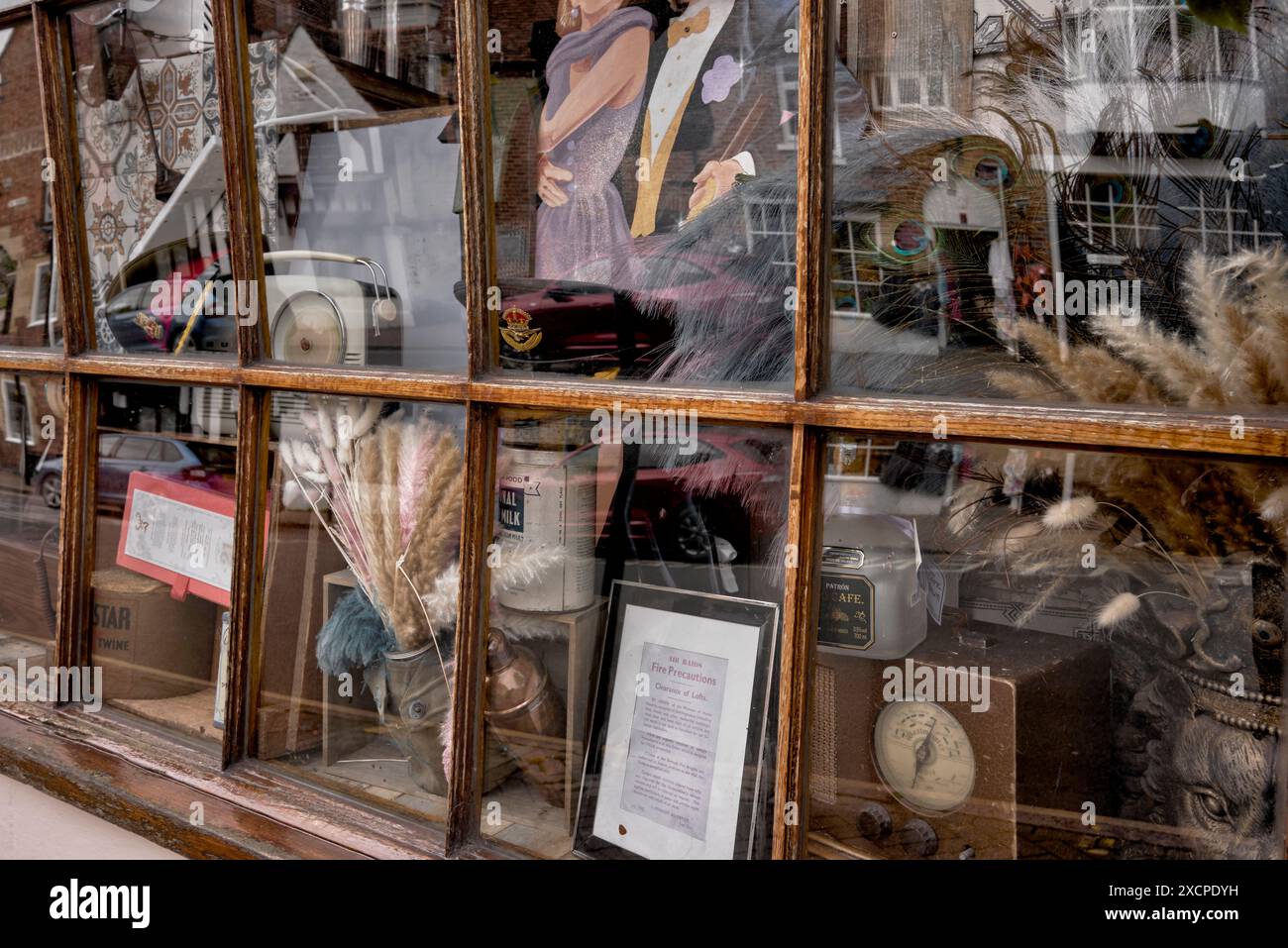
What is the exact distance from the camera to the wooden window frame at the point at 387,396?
907 millimetres

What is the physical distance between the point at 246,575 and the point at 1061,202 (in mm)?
1141

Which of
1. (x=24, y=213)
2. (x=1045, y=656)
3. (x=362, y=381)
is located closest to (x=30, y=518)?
(x=24, y=213)

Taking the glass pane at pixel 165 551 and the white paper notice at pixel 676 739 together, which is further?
the glass pane at pixel 165 551

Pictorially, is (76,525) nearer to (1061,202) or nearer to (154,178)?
(154,178)

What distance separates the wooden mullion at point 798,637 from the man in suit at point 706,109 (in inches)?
12.6

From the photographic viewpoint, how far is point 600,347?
1.12 meters

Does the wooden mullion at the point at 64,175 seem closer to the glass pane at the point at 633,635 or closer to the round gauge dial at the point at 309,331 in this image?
the round gauge dial at the point at 309,331

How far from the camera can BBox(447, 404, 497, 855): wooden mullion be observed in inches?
45.4

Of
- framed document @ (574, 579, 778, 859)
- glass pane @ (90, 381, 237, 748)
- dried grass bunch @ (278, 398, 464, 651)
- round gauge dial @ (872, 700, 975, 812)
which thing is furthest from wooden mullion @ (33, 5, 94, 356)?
round gauge dial @ (872, 700, 975, 812)

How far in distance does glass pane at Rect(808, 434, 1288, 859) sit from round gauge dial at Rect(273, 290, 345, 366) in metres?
0.74

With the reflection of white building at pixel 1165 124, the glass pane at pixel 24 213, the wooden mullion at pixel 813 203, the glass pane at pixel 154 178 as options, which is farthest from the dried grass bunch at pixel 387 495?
the reflection of white building at pixel 1165 124

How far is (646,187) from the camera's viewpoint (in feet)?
3.70
